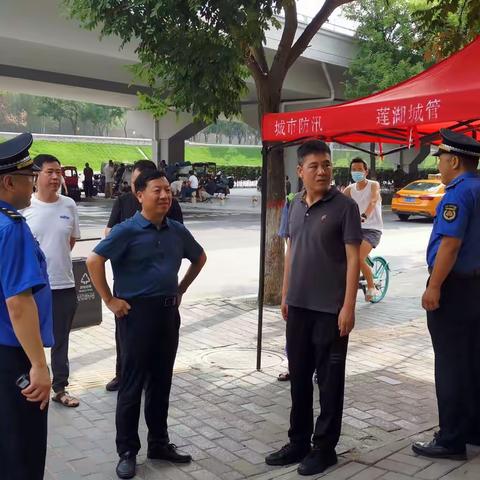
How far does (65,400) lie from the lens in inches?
184

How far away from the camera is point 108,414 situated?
4539mm

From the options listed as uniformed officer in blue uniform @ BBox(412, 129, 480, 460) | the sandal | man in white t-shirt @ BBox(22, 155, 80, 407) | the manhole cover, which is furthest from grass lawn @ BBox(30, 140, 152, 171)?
uniformed officer in blue uniform @ BBox(412, 129, 480, 460)

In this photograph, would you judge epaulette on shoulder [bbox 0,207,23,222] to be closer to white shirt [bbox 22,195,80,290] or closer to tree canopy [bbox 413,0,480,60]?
white shirt [bbox 22,195,80,290]

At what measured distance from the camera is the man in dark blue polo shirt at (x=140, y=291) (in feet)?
11.7

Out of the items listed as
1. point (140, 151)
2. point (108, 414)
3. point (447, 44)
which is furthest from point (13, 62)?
point (140, 151)

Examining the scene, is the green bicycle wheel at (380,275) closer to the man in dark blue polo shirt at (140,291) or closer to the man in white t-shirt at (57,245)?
the man in white t-shirt at (57,245)

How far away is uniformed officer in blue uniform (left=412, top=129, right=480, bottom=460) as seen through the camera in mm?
3566

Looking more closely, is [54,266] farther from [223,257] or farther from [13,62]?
[13,62]

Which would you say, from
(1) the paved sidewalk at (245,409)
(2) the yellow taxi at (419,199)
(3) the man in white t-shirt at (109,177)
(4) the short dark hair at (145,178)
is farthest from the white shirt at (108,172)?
(4) the short dark hair at (145,178)

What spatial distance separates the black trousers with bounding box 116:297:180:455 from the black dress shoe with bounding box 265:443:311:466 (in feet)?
2.52

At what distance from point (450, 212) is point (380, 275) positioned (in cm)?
542

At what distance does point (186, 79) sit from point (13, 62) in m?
15.2

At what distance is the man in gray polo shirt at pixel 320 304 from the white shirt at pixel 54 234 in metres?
1.81

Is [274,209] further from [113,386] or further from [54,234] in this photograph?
[54,234]
